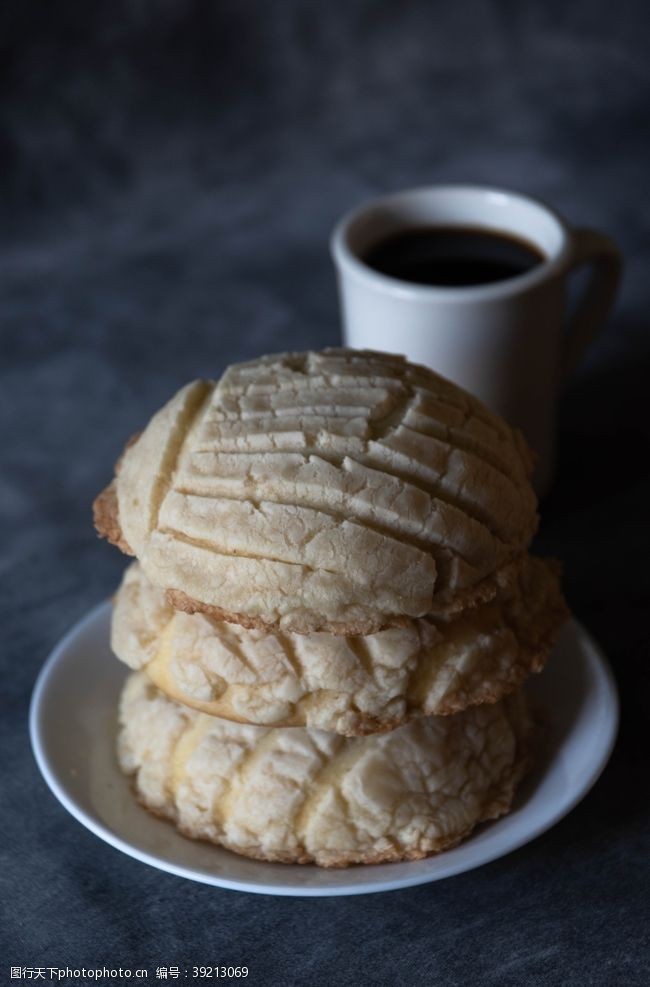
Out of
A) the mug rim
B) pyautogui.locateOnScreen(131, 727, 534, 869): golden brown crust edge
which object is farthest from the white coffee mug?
pyautogui.locateOnScreen(131, 727, 534, 869): golden brown crust edge

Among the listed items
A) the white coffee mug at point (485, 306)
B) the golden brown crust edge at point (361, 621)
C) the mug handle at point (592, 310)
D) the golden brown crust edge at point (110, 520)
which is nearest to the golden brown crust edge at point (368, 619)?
the golden brown crust edge at point (361, 621)

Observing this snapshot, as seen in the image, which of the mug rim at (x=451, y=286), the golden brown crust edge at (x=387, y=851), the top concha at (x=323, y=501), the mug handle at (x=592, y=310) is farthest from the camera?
the mug handle at (x=592, y=310)

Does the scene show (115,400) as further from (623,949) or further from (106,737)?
(623,949)

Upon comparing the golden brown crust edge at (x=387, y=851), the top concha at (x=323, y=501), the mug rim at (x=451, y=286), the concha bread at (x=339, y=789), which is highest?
the top concha at (x=323, y=501)

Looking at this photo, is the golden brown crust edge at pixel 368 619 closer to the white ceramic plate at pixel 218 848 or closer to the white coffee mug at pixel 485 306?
the white ceramic plate at pixel 218 848

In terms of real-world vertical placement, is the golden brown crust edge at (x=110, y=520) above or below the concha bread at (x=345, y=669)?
above

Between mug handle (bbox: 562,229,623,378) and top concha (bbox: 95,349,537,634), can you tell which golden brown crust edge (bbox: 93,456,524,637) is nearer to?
top concha (bbox: 95,349,537,634)

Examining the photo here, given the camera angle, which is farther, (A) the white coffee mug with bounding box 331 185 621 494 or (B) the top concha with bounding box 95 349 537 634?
(A) the white coffee mug with bounding box 331 185 621 494

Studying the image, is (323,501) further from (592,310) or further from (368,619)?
(592,310)
